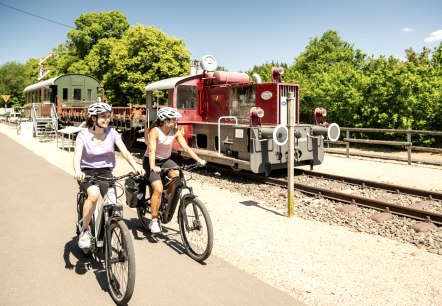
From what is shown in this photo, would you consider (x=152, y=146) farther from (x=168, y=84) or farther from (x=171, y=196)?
(x=168, y=84)

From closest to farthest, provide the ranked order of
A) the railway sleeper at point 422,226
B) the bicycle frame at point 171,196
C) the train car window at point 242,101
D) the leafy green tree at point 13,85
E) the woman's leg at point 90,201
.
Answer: the woman's leg at point 90,201
the bicycle frame at point 171,196
the railway sleeper at point 422,226
the train car window at point 242,101
the leafy green tree at point 13,85

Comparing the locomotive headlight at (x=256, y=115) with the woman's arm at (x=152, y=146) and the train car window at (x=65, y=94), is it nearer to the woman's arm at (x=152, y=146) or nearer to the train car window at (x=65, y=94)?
the woman's arm at (x=152, y=146)

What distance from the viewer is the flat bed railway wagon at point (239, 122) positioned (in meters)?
9.84

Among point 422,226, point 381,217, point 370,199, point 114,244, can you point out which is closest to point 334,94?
point 370,199

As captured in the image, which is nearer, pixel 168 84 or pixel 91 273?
pixel 91 273

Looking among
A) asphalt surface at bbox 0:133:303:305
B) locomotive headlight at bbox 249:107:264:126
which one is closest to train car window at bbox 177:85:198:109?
locomotive headlight at bbox 249:107:264:126

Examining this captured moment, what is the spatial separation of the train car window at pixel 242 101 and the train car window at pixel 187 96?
1625mm

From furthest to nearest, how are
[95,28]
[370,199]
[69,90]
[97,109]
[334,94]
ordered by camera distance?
1. [95,28]
2. [69,90]
3. [334,94]
4. [370,199]
5. [97,109]

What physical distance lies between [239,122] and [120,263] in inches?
313

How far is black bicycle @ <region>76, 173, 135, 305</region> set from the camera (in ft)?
12.0

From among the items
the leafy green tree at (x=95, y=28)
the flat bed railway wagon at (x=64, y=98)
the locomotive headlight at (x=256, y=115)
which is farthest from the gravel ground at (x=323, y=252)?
the leafy green tree at (x=95, y=28)

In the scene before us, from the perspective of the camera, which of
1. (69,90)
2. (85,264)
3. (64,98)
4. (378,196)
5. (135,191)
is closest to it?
(85,264)

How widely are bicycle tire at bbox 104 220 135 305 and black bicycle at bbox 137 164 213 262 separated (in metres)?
1.16

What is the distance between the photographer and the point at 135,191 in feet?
18.9
